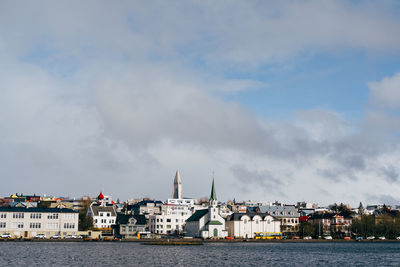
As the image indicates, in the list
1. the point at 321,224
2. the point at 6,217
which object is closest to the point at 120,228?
the point at 6,217

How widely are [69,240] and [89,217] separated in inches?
996

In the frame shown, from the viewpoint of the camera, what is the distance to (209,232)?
147 meters

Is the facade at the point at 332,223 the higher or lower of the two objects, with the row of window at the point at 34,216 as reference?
lower

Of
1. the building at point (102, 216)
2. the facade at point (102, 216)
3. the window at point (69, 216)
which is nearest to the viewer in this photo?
the window at point (69, 216)

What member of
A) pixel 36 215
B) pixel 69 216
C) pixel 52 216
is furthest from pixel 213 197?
pixel 36 215

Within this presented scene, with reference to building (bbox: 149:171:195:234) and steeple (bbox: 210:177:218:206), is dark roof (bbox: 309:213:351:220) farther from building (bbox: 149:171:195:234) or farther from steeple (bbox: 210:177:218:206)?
building (bbox: 149:171:195:234)

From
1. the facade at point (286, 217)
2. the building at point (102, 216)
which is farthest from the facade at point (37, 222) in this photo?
the facade at point (286, 217)

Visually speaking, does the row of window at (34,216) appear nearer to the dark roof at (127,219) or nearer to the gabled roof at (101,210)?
the dark roof at (127,219)

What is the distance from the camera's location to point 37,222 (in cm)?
12888

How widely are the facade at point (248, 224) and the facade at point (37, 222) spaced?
158ft

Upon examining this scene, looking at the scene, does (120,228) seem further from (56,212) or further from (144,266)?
(144,266)

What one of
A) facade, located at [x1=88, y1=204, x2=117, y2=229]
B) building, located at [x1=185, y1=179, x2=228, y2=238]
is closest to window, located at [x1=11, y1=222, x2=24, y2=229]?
facade, located at [x1=88, y1=204, x2=117, y2=229]

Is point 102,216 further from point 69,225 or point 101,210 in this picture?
point 69,225

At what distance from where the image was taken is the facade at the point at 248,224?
153863 mm
